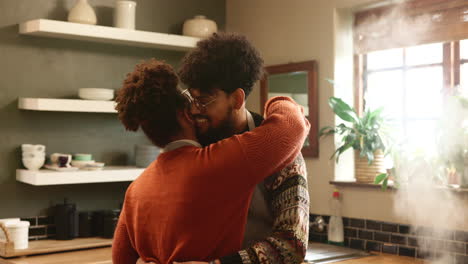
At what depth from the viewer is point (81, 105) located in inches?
150

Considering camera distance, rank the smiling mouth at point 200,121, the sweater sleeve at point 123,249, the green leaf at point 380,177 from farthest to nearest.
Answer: the green leaf at point 380,177, the sweater sleeve at point 123,249, the smiling mouth at point 200,121

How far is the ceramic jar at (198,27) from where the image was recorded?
434cm

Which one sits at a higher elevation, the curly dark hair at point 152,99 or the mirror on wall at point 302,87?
the mirror on wall at point 302,87

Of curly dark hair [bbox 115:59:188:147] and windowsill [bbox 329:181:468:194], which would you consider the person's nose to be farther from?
windowsill [bbox 329:181:468:194]

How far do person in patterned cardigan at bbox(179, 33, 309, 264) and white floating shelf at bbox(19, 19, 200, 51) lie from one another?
2.38m

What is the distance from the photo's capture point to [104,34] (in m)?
3.87

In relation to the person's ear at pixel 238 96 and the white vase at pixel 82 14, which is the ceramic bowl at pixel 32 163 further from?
the person's ear at pixel 238 96

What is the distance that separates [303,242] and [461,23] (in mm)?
2275

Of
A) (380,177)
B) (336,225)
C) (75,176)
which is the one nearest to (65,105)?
Answer: (75,176)

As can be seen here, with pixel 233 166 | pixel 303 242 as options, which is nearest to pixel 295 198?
pixel 303 242

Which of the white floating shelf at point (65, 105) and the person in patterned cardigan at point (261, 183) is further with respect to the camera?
the white floating shelf at point (65, 105)

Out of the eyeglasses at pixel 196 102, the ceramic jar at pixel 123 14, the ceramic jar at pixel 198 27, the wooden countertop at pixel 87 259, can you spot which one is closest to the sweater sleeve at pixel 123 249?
the eyeglasses at pixel 196 102

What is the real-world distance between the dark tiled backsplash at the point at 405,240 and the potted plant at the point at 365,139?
291 mm

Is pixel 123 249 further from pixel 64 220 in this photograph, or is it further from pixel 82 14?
pixel 82 14
